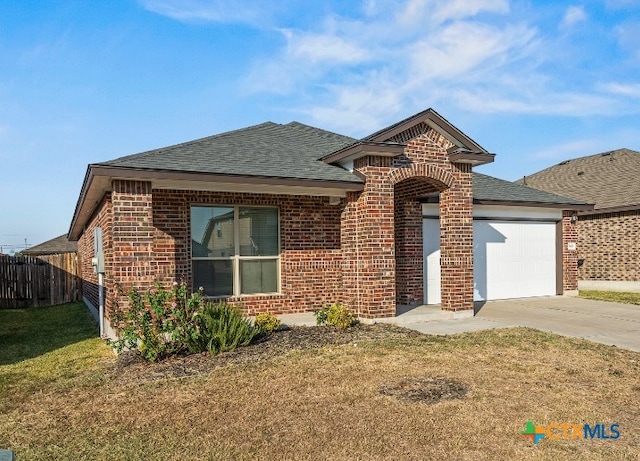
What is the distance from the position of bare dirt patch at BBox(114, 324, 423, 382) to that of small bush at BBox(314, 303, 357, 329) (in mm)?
119

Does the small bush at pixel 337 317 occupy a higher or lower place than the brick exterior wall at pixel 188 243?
lower

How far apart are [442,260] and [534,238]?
5.70 metres

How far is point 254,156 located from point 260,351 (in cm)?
437

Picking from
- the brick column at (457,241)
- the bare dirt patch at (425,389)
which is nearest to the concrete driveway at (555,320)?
the brick column at (457,241)

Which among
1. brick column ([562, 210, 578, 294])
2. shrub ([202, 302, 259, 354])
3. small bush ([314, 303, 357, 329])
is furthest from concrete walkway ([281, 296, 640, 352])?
brick column ([562, 210, 578, 294])

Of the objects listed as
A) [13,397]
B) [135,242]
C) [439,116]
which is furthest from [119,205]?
[439,116]

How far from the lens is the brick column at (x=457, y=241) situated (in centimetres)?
1141

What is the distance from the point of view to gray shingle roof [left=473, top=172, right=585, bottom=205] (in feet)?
47.9

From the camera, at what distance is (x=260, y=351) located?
8109 millimetres

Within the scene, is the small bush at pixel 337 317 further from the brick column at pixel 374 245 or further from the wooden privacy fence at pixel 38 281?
the wooden privacy fence at pixel 38 281

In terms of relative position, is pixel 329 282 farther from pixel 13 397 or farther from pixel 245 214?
pixel 13 397

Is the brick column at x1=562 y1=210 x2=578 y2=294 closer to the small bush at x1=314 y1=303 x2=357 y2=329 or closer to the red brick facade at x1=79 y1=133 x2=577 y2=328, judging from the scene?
the red brick facade at x1=79 y1=133 x2=577 y2=328

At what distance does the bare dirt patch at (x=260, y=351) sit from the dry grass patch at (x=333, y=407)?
0.05 metres

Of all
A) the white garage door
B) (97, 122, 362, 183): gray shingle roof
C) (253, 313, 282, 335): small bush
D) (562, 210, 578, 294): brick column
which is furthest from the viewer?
(562, 210, 578, 294): brick column
